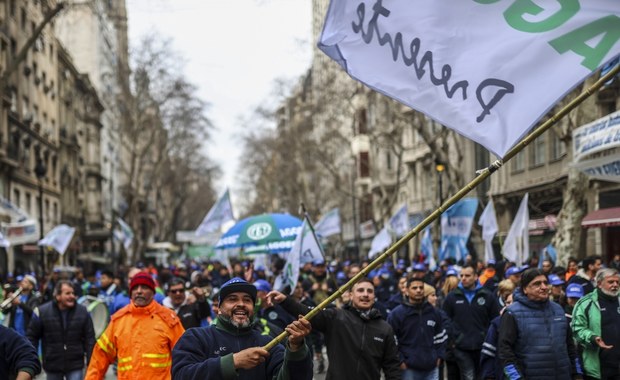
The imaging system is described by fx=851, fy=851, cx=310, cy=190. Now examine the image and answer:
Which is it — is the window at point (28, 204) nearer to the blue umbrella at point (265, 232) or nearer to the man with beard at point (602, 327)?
the blue umbrella at point (265, 232)

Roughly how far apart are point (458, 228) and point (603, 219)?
5182mm

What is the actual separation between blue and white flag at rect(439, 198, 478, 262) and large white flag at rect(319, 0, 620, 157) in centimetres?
1506

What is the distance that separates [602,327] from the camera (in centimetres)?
738

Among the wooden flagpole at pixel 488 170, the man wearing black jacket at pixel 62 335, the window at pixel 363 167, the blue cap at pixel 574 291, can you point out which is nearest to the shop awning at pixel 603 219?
the blue cap at pixel 574 291

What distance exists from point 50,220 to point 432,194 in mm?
21915

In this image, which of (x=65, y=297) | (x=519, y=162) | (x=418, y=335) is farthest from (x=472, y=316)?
(x=519, y=162)

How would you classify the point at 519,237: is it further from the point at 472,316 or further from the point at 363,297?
the point at 363,297

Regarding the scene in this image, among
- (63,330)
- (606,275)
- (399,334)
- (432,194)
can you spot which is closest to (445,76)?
(606,275)

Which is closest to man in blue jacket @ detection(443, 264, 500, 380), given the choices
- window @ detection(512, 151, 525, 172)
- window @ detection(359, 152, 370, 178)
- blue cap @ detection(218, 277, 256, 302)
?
blue cap @ detection(218, 277, 256, 302)

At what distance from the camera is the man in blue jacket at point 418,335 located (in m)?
8.10

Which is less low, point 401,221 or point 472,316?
point 401,221

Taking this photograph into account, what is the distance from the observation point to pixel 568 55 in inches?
174

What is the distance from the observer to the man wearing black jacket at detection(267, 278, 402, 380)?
640cm

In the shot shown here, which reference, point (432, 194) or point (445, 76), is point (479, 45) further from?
point (432, 194)
